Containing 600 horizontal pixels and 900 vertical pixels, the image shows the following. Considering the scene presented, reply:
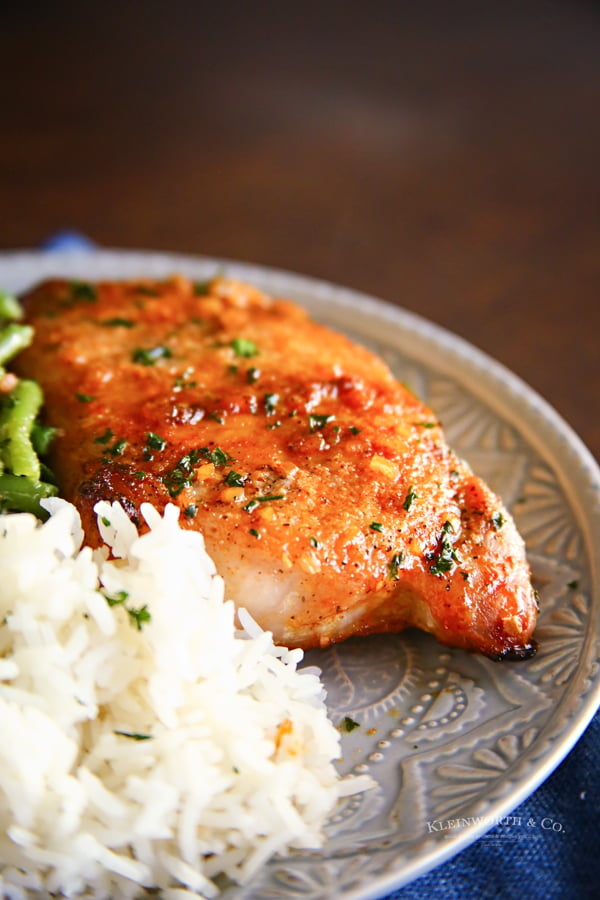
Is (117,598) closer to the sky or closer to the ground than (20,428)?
closer to the sky

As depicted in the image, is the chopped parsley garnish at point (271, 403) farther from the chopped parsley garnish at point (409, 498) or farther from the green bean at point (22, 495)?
the green bean at point (22, 495)

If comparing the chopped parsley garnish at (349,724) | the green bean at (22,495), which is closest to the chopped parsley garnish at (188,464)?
the green bean at (22,495)

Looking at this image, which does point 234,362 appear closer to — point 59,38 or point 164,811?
point 164,811

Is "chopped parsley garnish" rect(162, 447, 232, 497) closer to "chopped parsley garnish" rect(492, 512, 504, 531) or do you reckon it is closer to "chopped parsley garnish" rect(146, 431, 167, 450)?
"chopped parsley garnish" rect(146, 431, 167, 450)

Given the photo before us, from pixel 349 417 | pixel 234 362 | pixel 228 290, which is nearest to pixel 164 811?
pixel 349 417

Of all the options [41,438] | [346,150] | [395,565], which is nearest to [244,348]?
[41,438]

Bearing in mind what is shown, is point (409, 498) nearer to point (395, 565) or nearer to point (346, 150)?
point (395, 565)

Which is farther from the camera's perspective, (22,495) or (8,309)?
(8,309)

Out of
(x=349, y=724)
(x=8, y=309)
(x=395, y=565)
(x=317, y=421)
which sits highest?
(x=317, y=421)
